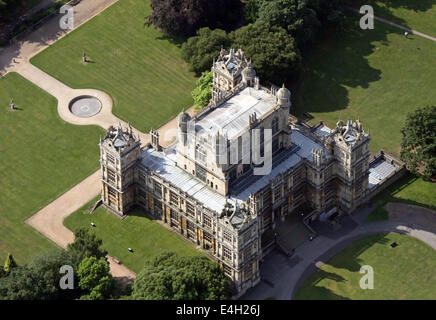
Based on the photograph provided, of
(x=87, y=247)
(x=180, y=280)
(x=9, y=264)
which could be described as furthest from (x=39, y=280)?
(x=180, y=280)

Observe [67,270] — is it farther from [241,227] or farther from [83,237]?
[241,227]

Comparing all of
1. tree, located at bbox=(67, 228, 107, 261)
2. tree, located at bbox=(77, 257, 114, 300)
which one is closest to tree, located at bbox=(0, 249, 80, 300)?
tree, located at bbox=(77, 257, 114, 300)

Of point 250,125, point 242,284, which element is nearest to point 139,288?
point 242,284

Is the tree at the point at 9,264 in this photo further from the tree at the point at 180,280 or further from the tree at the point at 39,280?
the tree at the point at 180,280

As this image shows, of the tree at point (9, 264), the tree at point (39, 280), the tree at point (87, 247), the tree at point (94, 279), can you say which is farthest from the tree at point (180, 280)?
the tree at point (9, 264)

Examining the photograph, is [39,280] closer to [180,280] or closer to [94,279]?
[94,279]
